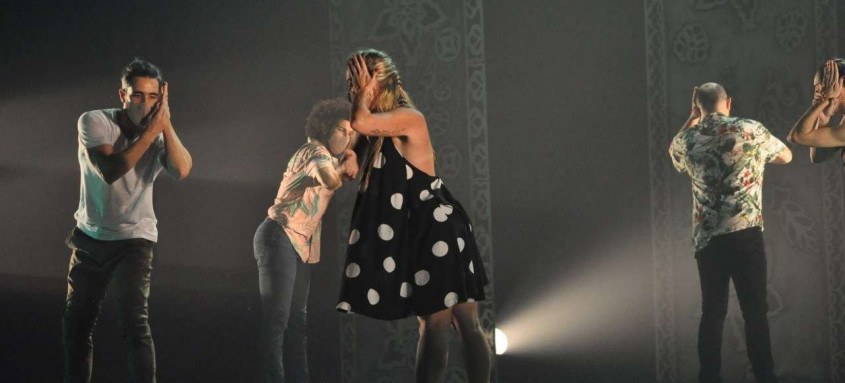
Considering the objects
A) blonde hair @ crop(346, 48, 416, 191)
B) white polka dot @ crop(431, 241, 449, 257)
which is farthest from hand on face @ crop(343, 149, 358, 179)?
white polka dot @ crop(431, 241, 449, 257)

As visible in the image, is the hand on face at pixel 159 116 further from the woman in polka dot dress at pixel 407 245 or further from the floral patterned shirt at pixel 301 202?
the woman in polka dot dress at pixel 407 245

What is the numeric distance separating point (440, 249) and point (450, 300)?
0.18 metres

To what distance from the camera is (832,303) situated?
4.63 meters

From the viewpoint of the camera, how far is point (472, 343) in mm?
3193

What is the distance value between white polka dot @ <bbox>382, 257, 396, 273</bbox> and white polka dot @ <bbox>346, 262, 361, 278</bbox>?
94mm

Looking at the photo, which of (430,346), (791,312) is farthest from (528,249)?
(430,346)

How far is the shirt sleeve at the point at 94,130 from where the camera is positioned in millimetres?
3670

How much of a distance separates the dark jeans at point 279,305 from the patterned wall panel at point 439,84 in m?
0.58

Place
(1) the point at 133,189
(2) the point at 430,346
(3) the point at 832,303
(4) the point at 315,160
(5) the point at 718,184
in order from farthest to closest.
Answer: (3) the point at 832,303 < (5) the point at 718,184 < (4) the point at 315,160 < (1) the point at 133,189 < (2) the point at 430,346

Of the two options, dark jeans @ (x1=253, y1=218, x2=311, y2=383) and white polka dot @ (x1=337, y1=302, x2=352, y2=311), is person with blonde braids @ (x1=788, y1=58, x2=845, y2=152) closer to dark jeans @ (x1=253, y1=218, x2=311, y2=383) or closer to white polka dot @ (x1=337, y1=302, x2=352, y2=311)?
white polka dot @ (x1=337, y1=302, x2=352, y2=311)

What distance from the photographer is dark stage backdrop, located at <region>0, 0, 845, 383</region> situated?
14.2ft

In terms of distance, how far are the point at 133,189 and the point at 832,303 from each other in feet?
11.4

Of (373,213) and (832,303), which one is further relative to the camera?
(832,303)

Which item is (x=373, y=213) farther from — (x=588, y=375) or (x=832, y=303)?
(x=832, y=303)
